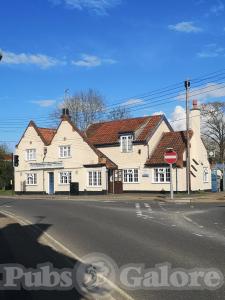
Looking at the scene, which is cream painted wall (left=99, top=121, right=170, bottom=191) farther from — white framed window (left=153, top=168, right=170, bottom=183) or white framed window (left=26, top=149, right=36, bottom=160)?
white framed window (left=26, top=149, right=36, bottom=160)

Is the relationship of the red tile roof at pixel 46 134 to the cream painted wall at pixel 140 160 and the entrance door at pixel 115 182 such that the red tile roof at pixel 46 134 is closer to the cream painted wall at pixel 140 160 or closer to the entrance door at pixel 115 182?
→ the cream painted wall at pixel 140 160

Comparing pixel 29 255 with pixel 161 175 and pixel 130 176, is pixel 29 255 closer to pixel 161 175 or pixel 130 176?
pixel 161 175

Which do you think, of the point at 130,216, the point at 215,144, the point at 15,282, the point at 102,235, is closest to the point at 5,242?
the point at 102,235

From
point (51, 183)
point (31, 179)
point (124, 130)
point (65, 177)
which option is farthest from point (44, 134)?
point (124, 130)

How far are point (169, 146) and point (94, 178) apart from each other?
7.77 metres

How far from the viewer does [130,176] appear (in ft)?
157

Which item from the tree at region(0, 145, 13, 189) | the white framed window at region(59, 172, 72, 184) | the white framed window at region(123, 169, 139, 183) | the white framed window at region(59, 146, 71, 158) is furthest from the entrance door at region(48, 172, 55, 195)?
the tree at region(0, 145, 13, 189)

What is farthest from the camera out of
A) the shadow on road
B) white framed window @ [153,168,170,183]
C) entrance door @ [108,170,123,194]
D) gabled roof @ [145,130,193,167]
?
entrance door @ [108,170,123,194]

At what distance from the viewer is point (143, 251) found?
11555 millimetres

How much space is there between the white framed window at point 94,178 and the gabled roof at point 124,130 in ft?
10.8

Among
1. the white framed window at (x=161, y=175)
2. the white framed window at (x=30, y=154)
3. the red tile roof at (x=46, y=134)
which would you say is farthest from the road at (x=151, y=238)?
the white framed window at (x=30, y=154)

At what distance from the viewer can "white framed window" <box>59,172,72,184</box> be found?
1999 inches

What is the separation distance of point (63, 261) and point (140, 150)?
36.7 metres

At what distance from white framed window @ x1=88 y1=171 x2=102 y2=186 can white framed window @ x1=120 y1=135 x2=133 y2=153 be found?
323 centimetres
